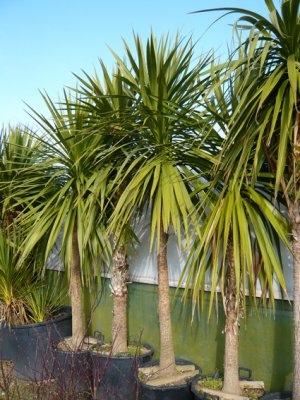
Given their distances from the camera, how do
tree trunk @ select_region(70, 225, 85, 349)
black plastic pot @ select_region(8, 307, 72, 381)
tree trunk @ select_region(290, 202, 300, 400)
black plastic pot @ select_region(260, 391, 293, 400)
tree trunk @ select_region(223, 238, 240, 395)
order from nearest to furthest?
tree trunk @ select_region(290, 202, 300, 400), black plastic pot @ select_region(260, 391, 293, 400), tree trunk @ select_region(223, 238, 240, 395), tree trunk @ select_region(70, 225, 85, 349), black plastic pot @ select_region(8, 307, 72, 381)

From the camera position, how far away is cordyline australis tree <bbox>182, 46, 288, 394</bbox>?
2.77 meters

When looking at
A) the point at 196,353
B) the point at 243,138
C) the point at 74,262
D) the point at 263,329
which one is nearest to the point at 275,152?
the point at 243,138

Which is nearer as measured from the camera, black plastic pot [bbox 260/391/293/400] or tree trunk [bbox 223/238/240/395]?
black plastic pot [bbox 260/391/293/400]

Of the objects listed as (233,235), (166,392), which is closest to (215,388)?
(166,392)

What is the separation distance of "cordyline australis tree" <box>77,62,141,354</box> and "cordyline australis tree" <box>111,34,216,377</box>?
142 mm

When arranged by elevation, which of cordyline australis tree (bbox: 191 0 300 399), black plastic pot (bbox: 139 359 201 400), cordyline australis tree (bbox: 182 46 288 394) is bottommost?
black plastic pot (bbox: 139 359 201 400)

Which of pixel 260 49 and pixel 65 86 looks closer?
pixel 260 49

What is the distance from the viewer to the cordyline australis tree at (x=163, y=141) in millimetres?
3260

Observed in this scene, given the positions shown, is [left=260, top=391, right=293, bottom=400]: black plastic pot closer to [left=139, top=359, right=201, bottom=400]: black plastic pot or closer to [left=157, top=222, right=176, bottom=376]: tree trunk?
[left=139, top=359, right=201, bottom=400]: black plastic pot

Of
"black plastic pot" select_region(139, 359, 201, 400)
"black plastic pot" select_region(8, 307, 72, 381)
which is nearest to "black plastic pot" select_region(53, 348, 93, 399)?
"black plastic pot" select_region(139, 359, 201, 400)

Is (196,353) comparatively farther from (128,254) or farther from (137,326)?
(128,254)

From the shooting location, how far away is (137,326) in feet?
14.6

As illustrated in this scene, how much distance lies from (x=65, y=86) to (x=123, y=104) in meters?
0.57

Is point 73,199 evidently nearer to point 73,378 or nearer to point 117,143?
point 117,143
